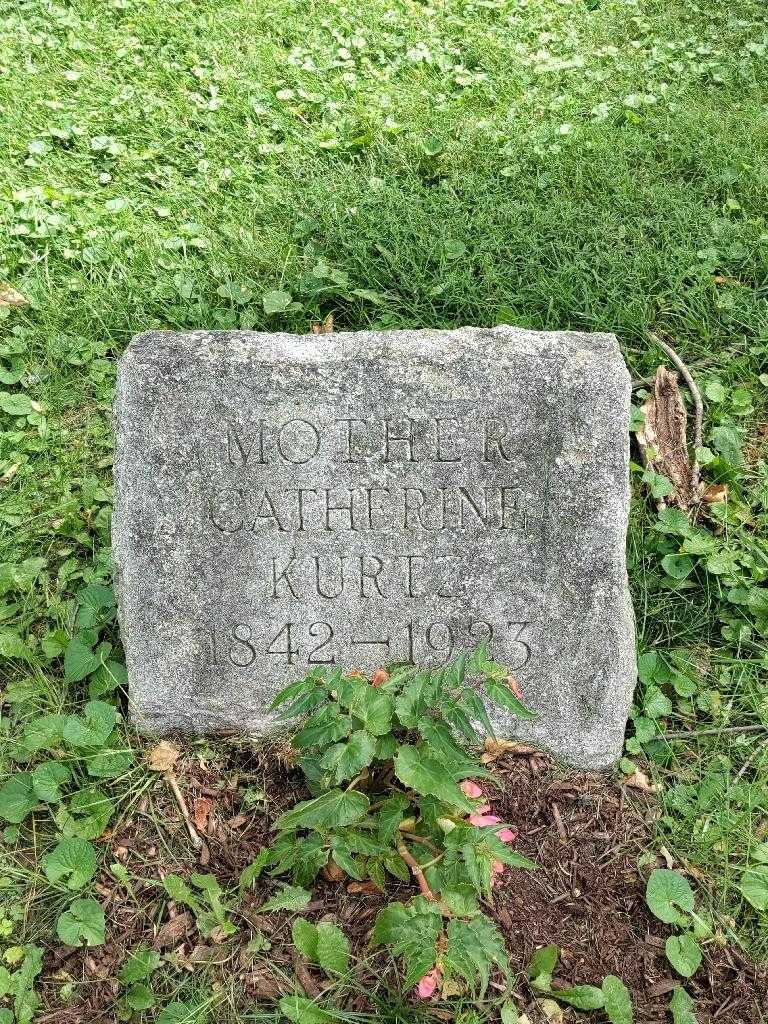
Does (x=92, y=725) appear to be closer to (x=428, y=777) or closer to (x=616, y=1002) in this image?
(x=428, y=777)

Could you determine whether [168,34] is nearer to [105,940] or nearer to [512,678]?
[512,678]

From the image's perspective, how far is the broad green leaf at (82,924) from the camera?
89.3 inches

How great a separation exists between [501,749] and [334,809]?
0.58 meters

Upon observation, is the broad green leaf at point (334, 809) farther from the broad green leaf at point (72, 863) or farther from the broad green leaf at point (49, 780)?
the broad green leaf at point (49, 780)

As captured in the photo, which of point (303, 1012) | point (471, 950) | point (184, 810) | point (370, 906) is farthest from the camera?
point (184, 810)

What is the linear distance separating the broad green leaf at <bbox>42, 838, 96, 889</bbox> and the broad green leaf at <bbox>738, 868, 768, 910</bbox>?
1661mm

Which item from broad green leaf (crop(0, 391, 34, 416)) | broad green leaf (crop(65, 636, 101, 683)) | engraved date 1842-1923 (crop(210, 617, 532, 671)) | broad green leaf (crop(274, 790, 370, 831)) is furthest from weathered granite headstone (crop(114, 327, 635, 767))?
broad green leaf (crop(0, 391, 34, 416))

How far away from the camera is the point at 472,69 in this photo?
4.70 meters

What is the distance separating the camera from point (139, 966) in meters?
2.22

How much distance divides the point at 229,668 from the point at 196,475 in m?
0.55

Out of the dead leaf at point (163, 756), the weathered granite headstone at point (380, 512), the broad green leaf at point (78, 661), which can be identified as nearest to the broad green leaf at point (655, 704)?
the weathered granite headstone at point (380, 512)

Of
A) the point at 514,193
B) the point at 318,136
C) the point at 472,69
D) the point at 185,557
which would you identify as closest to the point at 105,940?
the point at 185,557

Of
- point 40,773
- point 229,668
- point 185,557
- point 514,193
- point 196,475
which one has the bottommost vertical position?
point 40,773

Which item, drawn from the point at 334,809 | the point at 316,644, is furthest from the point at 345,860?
the point at 316,644
